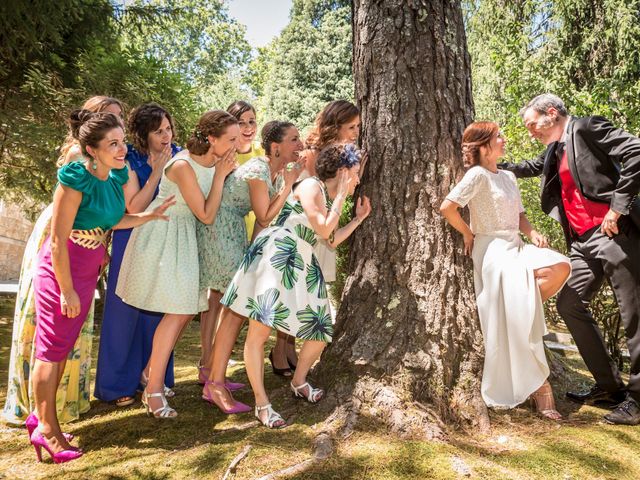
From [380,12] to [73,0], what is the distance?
5.15 metres

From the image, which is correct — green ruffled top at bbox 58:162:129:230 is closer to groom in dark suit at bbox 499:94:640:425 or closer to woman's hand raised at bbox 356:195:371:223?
Result: woman's hand raised at bbox 356:195:371:223

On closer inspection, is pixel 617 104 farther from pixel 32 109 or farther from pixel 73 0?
pixel 32 109

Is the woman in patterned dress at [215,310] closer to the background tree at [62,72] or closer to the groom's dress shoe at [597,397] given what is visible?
the groom's dress shoe at [597,397]

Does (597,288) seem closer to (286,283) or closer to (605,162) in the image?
(605,162)

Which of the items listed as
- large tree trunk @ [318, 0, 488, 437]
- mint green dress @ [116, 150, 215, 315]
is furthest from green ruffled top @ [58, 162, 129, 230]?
large tree trunk @ [318, 0, 488, 437]

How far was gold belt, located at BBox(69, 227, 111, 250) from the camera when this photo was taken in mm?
3176

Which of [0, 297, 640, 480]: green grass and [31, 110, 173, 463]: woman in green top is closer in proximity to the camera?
[0, 297, 640, 480]: green grass

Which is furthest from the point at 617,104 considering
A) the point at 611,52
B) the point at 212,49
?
the point at 212,49

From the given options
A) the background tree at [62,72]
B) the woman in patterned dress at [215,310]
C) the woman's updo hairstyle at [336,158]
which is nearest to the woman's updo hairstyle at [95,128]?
the woman in patterned dress at [215,310]

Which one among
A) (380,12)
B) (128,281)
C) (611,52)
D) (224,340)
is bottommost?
(224,340)

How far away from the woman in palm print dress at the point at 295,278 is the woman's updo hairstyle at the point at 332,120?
0.39m

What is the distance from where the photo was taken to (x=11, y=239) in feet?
63.2

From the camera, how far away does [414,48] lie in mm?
3717

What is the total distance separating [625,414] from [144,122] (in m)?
3.88
